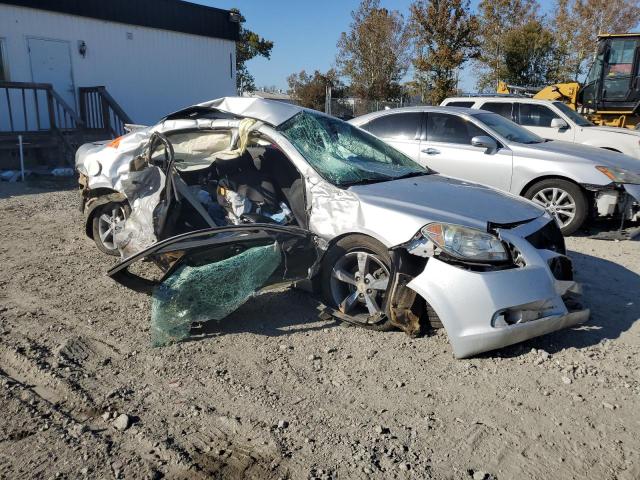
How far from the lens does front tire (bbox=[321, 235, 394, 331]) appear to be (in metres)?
3.87

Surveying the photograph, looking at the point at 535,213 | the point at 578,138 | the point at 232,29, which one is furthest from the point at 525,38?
the point at 535,213

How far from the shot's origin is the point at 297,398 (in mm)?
3182

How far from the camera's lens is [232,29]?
19188mm

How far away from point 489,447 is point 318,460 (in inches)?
34.2

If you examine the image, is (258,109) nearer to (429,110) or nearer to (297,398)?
(297,398)

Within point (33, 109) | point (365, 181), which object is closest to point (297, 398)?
point (365, 181)

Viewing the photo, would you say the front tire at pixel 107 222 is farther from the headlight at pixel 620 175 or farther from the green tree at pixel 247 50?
the green tree at pixel 247 50

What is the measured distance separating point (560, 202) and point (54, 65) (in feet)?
40.9

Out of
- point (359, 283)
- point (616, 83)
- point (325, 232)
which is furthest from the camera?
point (616, 83)

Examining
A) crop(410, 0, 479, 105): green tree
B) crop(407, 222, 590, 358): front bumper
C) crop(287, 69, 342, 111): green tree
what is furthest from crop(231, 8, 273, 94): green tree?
crop(407, 222, 590, 358): front bumper

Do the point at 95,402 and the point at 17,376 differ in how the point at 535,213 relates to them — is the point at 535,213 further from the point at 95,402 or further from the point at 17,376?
the point at 17,376

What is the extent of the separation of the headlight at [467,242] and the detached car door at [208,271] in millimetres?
1003

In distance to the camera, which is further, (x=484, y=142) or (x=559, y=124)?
(x=559, y=124)

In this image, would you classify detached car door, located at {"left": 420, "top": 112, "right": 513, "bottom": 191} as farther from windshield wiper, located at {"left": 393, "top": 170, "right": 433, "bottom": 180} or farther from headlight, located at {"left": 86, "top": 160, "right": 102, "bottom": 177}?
headlight, located at {"left": 86, "top": 160, "right": 102, "bottom": 177}
